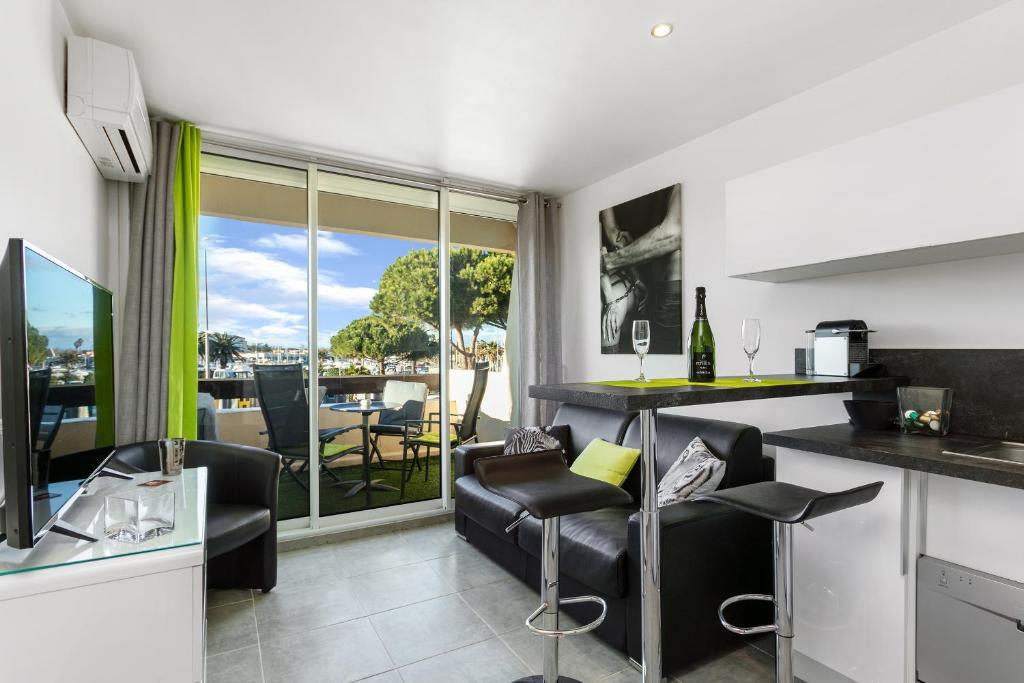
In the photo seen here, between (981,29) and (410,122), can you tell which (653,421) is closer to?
(981,29)

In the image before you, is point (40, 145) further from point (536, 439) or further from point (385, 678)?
point (536, 439)

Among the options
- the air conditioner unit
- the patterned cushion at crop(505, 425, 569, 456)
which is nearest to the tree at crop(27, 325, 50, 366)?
the air conditioner unit

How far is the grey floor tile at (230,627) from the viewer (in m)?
2.26

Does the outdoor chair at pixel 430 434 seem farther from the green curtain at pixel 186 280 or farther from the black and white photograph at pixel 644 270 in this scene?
the green curtain at pixel 186 280

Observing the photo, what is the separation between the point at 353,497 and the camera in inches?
150

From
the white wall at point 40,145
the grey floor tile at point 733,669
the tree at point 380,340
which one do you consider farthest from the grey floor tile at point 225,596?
the grey floor tile at point 733,669

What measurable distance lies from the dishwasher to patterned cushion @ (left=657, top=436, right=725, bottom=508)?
2.68 ft

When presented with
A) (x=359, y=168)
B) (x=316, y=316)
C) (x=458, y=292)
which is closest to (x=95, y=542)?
(x=316, y=316)

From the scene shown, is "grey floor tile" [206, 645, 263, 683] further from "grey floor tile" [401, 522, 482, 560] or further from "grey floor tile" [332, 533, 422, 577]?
"grey floor tile" [401, 522, 482, 560]

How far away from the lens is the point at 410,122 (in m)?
3.01

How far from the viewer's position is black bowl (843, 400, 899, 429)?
2.00m

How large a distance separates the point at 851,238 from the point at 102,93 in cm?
314

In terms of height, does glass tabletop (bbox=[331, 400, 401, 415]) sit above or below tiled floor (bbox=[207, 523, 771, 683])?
above

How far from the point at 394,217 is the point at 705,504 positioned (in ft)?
9.76
